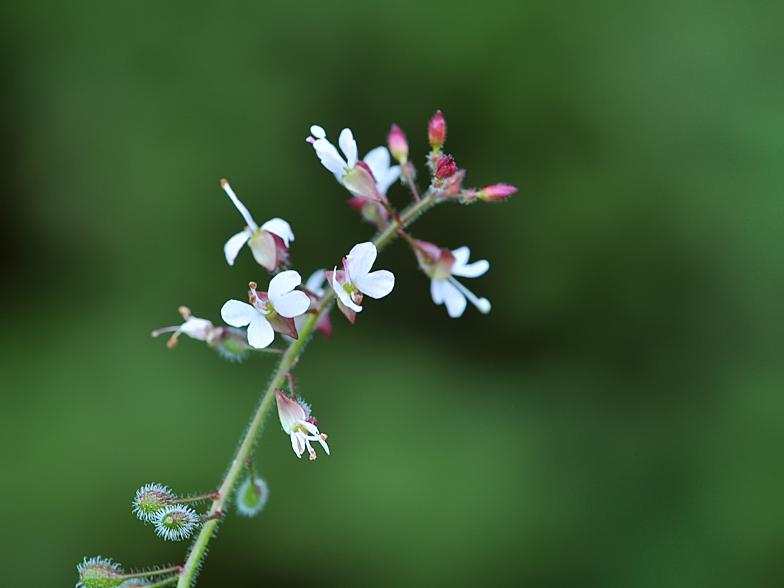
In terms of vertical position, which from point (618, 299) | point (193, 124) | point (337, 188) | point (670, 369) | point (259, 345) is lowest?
point (259, 345)

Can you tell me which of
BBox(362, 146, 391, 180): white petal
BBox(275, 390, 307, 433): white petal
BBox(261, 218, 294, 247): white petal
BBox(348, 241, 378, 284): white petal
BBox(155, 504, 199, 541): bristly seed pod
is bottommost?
BBox(155, 504, 199, 541): bristly seed pod

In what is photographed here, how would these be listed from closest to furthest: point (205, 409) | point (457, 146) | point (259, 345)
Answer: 1. point (259, 345)
2. point (205, 409)
3. point (457, 146)

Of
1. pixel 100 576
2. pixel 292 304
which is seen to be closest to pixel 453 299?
pixel 292 304

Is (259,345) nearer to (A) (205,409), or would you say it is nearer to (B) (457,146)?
(A) (205,409)

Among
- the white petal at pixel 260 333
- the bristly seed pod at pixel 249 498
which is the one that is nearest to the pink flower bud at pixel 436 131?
the white petal at pixel 260 333

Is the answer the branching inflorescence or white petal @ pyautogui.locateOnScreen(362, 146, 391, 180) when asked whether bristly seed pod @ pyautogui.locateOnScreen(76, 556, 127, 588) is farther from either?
white petal @ pyautogui.locateOnScreen(362, 146, 391, 180)

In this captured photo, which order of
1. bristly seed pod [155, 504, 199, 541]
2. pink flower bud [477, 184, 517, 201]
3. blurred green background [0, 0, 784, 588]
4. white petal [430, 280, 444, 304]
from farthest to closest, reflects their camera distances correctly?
blurred green background [0, 0, 784, 588] < white petal [430, 280, 444, 304] < pink flower bud [477, 184, 517, 201] < bristly seed pod [155, 504, 199, 541]

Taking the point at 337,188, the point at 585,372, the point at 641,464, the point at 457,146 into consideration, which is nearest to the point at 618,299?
the point at 585,372

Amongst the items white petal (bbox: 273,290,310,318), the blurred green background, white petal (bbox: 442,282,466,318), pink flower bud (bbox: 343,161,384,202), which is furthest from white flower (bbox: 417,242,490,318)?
the blurred green background
